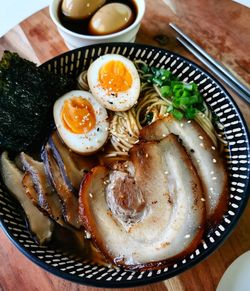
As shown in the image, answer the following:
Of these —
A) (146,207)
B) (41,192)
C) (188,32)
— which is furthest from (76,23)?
(146,207)

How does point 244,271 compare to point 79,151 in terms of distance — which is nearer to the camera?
point 244,271

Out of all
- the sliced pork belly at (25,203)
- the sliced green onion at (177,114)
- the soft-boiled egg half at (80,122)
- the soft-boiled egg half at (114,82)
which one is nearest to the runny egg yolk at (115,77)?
the soft-boiled egg half at (114,82)

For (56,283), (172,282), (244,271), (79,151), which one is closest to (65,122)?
(79,151)

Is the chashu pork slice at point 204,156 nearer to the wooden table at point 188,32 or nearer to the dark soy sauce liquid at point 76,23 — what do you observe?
the wooden table at point 188,32

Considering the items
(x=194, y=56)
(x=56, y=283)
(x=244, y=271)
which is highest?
(x=194, y=56)

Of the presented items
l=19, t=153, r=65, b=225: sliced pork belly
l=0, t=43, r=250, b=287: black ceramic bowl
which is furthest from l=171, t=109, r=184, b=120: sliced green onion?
l=19, t=153, r=65, b=225: sliced pork belly

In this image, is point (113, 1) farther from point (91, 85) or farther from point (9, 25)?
point (9, 25)

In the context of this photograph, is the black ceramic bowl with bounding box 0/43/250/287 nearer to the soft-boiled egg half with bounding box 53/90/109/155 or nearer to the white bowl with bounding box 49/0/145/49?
the white bowl with bounding box 49/0/145/49
